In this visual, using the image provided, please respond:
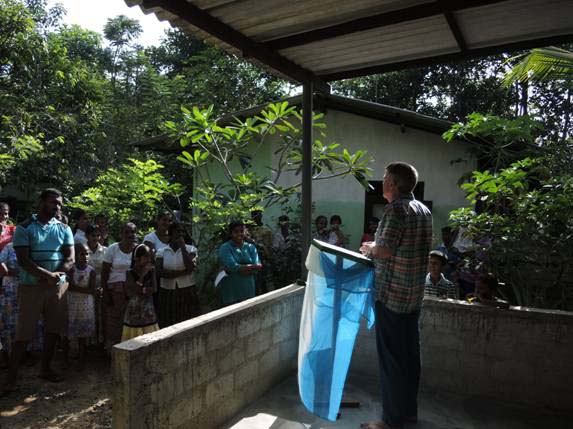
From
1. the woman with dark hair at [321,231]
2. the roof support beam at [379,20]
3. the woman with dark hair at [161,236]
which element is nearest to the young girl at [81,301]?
the woman with dark hair at [161,236]

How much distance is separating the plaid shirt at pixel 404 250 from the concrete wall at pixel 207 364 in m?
1.10

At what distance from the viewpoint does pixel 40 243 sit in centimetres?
416

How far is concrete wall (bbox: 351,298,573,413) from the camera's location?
339 cm

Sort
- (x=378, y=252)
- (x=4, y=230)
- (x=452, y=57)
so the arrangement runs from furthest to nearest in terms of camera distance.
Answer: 1. (x=4, y=230)
2. (x=452, y=57)
3. (x=378, y=252)

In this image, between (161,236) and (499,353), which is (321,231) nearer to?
(161,236)

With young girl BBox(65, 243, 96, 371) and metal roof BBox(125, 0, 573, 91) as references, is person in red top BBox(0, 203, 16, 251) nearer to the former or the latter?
young girl BBox(65, 243, 96, 371)

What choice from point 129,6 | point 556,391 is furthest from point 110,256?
point 556,391

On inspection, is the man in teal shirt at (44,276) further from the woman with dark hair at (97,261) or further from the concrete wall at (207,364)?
the concrete wall at (207,364)

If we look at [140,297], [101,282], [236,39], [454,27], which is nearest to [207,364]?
[140,297]

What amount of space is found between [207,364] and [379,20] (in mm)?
2644

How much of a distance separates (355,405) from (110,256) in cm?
300

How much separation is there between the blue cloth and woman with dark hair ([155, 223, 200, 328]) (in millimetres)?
1007

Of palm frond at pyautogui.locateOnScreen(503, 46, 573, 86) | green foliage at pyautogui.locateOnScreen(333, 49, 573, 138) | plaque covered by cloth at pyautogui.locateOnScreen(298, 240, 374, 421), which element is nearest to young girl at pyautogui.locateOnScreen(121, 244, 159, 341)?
plaque covered by cloth at pyautogui.locateOnScreen(298, 240, 374, 421)

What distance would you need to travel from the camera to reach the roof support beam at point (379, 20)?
2.91 meters
